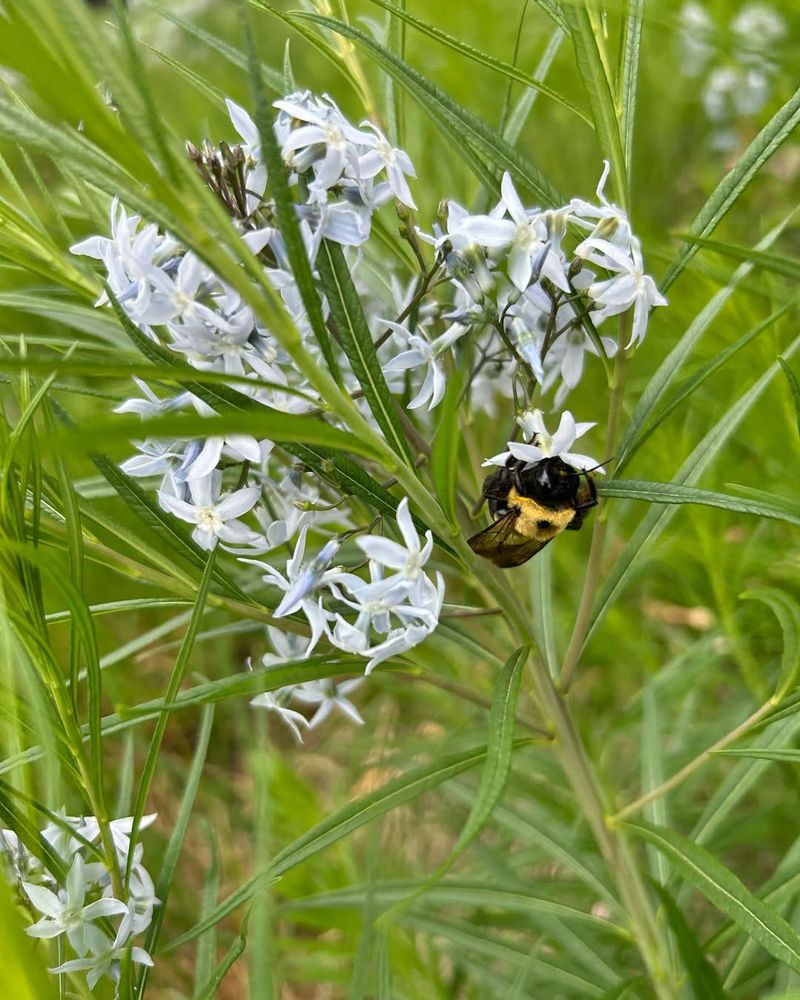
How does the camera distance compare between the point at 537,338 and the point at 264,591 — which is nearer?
the point at 537,338

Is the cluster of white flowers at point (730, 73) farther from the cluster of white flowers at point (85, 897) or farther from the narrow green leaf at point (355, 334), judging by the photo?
the cluster of white flowers at point (85, 897)

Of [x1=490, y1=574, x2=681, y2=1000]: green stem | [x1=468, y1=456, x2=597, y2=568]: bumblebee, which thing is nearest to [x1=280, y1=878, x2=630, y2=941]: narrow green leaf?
[x1=490, y1=574, x2=681, y2=1000]: green stem

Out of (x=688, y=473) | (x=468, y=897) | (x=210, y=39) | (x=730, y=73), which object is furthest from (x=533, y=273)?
(x=730, y=73)

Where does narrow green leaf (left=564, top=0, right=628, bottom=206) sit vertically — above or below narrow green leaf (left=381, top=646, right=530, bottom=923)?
above

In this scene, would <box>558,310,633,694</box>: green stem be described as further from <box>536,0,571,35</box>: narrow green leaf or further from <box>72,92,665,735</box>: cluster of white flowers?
<box>536,0,571,35</box>: narrow green leaf

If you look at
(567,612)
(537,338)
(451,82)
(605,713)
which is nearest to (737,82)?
(451,82)

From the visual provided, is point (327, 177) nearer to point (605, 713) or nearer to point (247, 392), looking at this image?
point (247, 392)
